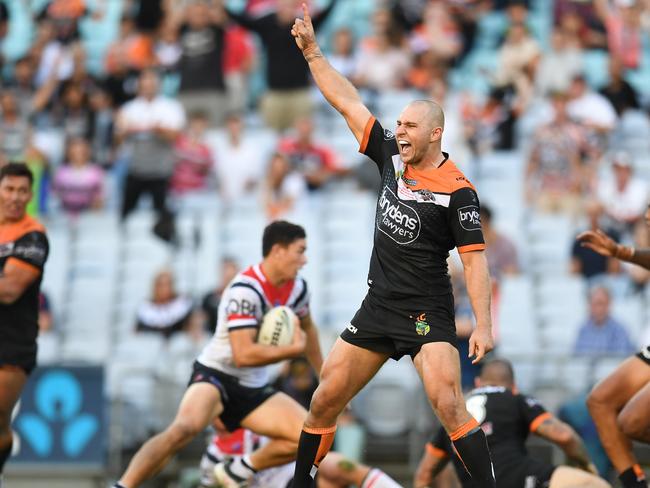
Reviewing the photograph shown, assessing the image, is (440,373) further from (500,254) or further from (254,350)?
(500,254)

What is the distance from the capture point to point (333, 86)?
9.53m

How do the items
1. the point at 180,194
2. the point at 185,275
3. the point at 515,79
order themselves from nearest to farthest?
the point at 185,275 → the point at 180,194 → the point at 515,79

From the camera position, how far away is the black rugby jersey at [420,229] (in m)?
8.93

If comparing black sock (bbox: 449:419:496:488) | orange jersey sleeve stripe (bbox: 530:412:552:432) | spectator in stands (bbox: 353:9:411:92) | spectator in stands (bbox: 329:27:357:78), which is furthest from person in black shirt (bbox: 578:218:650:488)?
spectator in stands (bbox: 329:27:357:78)

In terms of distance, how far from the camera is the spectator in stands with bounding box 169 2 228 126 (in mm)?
19125

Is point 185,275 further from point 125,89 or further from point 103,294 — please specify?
point 125,89

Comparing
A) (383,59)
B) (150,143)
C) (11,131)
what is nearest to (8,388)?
(150,143)

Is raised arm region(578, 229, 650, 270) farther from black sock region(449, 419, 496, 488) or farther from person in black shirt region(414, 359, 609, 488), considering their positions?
black sock region(449, 419, 496, 488)

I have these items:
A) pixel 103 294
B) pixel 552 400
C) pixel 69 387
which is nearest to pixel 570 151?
pixel 552 400

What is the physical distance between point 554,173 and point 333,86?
28.3 feet

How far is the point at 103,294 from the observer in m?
17.0

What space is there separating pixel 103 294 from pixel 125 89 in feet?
12.9

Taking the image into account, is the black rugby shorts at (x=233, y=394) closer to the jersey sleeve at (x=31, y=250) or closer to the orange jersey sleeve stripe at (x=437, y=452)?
the orange jersey sleeve stripe at (x=437, y=452)

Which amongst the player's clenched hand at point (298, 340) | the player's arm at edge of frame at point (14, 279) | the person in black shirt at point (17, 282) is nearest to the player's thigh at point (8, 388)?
the person in black shirt at point (17, 282)
